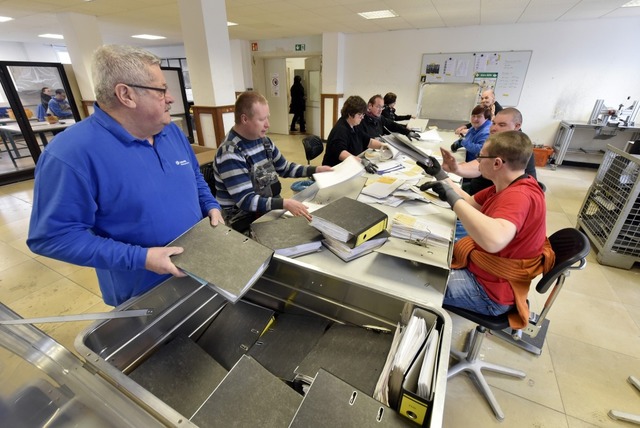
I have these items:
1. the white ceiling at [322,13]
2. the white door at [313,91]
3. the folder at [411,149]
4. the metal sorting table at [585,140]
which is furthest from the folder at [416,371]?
the white door at [313,91]

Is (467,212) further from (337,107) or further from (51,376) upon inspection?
(337,107)

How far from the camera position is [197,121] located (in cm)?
453

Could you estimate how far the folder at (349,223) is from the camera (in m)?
1.08

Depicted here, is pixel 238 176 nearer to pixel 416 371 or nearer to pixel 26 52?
pixel 416 371

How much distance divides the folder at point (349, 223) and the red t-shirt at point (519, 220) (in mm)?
480

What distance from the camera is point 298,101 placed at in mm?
8453

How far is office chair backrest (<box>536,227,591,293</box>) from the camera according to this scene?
3.68 feet

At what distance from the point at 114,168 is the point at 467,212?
1.25 metres

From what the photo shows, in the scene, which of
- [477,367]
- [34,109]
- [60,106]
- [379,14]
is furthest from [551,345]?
[34,109]

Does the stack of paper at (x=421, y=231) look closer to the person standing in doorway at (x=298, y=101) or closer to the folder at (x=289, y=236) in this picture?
the folder at (x=289, y=236)

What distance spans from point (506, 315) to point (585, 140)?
20.6ft

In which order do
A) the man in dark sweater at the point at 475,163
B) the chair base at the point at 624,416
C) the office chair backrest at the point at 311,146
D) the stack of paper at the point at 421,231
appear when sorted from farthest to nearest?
the office chair backrest at the point at 311,146 < the man in dark sweater at the point at 475,163 < the chair base at the point at 624,416 < the stack of paper at the point at 421,231

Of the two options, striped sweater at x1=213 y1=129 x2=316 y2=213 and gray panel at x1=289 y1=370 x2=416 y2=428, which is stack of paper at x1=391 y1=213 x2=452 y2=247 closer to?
striped sweater at x1=213 y1=129 x2=316 y2=213

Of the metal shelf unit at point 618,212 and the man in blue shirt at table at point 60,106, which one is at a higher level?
the man in blue shirt at table at point 60,106
